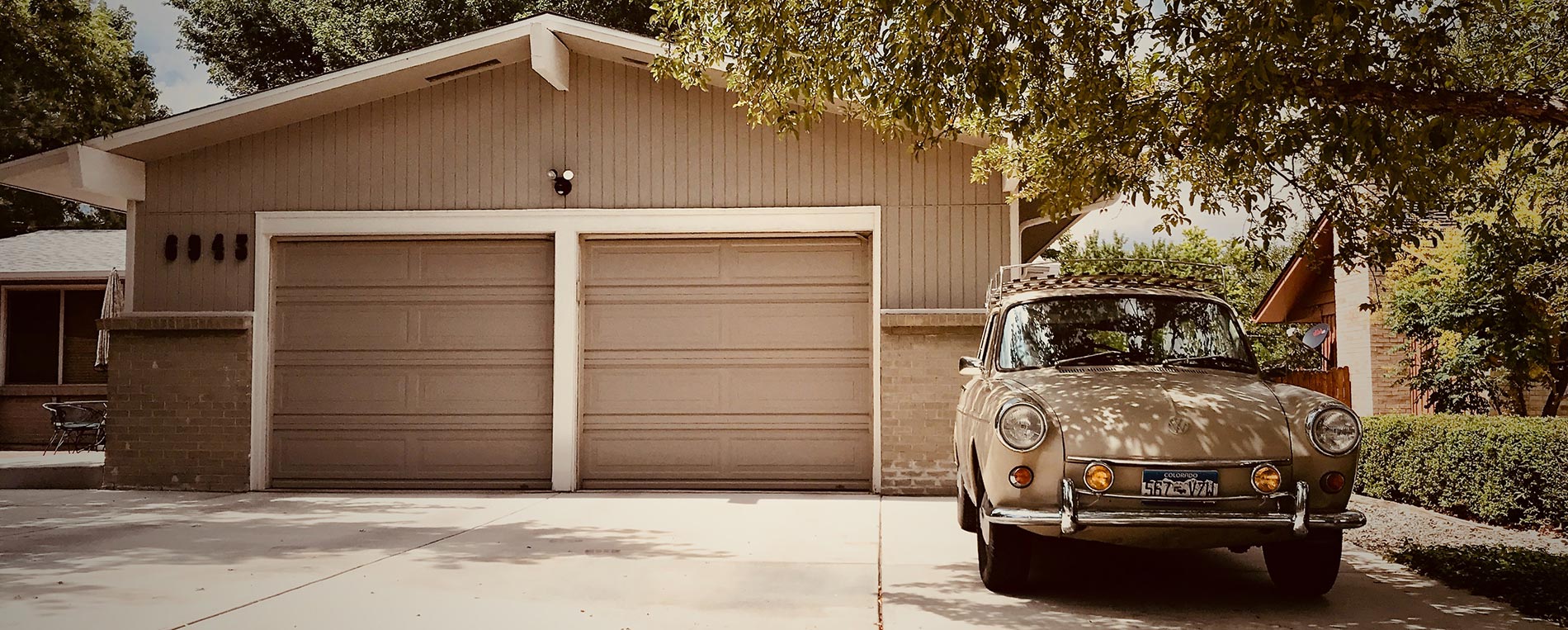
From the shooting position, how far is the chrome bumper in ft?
18.1

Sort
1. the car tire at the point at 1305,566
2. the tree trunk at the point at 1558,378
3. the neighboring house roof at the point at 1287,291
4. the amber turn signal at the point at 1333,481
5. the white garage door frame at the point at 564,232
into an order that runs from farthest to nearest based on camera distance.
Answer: the neighboring house roof at the point at 1287,291, the white garage door frame at the point at 564,232, the tree trunk at the point at 1558,378, the car tire at the point at 1305,566, the amber turn signal at the point at 1333,481

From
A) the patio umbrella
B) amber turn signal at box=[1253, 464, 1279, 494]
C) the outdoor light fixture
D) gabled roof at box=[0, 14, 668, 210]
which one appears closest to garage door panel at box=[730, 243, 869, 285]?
the outdoor light fixture

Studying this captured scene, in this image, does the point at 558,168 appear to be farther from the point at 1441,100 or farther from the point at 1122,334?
the point at 1441,100

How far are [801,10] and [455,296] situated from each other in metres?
6.17

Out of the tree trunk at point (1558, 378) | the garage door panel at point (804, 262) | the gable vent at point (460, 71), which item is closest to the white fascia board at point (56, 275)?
the gable vent at point (460, 71)

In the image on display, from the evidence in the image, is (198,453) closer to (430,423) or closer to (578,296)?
(430,423)

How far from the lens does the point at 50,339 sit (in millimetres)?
18500

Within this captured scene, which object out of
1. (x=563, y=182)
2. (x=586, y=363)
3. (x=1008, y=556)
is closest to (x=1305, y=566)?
(x=1008, y=556)

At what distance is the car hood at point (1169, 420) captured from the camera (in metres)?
5.61

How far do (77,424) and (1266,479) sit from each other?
1682 centimetres

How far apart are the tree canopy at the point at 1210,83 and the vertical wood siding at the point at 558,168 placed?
263cm

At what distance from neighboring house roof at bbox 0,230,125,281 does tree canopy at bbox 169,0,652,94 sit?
434 centimetres

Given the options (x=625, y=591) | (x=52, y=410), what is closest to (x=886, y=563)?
(x=625, y=591)

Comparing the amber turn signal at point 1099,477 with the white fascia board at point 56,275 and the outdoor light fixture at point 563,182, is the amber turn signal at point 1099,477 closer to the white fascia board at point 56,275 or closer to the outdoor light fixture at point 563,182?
Result: the outdoor light fixture at point 563,182
